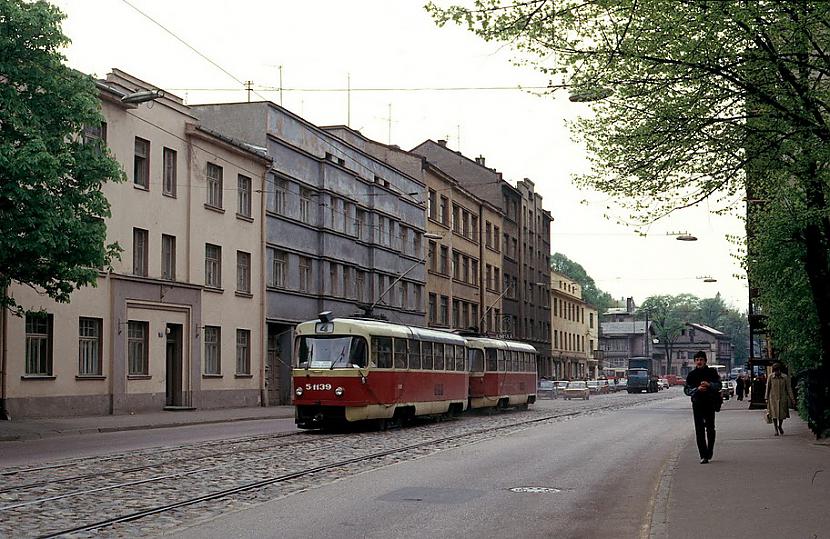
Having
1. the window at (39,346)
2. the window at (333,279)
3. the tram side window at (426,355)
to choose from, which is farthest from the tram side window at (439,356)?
the window at (333,279)

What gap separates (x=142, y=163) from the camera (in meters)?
Result: 36.6

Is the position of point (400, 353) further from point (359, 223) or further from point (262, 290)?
point (359, 223)

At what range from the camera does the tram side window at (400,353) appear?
28344 millimetres

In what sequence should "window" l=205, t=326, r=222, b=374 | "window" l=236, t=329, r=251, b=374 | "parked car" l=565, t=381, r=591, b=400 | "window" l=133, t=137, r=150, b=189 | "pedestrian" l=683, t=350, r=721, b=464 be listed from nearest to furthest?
"pedestrian" l=683, t=350, r=721, b=464 < "window" l=133, t=137, r=150, b=189 < "window" l=205, t=326, r=222, b=374 < "window" l=236, t=329, r=251, b=374 < "parked car" l=565, t=381, r=591, b=400

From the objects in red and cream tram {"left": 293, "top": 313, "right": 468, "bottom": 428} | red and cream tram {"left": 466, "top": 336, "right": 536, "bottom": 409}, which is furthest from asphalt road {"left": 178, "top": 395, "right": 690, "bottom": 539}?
red and cream tram {"left": 466, "top": 336, "right": 536, "bottom": 409}

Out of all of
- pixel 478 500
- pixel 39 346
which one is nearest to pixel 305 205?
pixel 39 346

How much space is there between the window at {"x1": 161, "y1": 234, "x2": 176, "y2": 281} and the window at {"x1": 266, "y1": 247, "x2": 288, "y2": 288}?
6.96 m

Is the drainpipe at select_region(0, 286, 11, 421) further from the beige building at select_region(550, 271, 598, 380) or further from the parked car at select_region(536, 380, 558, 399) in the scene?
the beige building at select_region(550, 271, 598, 380)

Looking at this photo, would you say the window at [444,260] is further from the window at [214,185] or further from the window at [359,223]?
the window at [214,185]

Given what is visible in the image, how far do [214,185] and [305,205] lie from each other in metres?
7.44

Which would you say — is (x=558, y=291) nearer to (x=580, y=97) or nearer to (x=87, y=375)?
(x=87, y=375)

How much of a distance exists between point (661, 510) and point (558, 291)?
90.4 m

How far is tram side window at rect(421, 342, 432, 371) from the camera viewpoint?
101 ft

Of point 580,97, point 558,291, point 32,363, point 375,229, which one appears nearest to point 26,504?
point 580,97
